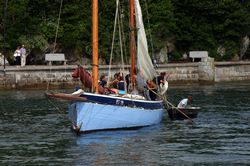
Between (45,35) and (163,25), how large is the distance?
11238mm

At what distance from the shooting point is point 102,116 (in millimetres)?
34156

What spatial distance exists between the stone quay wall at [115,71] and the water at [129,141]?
15553mm

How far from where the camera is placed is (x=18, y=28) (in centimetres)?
6912

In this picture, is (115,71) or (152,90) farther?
(115,71)

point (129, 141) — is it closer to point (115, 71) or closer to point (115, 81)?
point (115, 81)

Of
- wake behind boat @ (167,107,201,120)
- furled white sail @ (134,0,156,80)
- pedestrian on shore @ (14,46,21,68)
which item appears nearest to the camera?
furled white sail @ (134,0,156,80)

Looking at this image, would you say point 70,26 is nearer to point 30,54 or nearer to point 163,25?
point 30,54

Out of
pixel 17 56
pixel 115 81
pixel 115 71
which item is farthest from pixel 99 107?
pixel 17 56

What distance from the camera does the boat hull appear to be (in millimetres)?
33438

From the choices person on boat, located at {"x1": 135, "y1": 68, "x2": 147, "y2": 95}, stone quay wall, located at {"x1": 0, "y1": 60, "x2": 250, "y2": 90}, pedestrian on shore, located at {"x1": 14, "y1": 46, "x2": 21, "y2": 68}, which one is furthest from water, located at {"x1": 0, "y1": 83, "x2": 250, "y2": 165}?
pedestrian on shore, located at {"x1": 14, "y1": 46, "x2": 21, "y2": 68}

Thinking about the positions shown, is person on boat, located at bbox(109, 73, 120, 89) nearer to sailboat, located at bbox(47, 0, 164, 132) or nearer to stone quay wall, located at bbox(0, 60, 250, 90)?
sailboat, located at bbox(47, 0, 164, 132)

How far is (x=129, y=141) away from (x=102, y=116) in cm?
212

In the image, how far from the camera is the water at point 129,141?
2794cm

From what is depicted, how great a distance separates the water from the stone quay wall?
1555 cm
